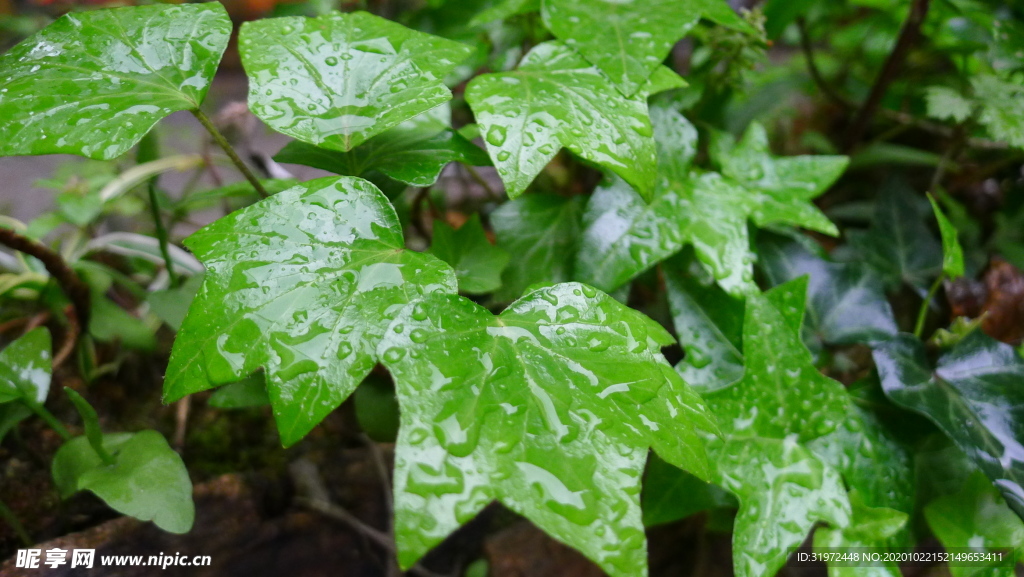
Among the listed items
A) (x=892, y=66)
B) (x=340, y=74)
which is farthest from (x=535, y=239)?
(x=892, y=66)

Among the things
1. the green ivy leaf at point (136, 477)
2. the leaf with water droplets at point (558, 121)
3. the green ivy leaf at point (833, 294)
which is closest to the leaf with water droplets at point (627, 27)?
the leaf with water droplets at point (558, 121)

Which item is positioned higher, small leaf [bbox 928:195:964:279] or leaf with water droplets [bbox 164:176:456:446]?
leaf with water droplets [bbox 164:176:456:446]

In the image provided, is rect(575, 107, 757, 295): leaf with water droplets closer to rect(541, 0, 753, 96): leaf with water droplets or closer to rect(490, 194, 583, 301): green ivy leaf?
rect(490, 194, 583, 301): green ivy leaf

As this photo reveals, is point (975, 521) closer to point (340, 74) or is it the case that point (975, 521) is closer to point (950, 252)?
point (950, 252)

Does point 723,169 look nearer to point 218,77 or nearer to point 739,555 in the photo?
point 739,555

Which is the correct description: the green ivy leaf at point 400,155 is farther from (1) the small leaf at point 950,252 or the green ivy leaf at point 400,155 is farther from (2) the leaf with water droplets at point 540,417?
(1) the small leaf at point 950,252

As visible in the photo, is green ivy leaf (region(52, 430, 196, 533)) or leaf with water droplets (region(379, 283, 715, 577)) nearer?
leaf with water droplets (region(379, 283, 715, 577))

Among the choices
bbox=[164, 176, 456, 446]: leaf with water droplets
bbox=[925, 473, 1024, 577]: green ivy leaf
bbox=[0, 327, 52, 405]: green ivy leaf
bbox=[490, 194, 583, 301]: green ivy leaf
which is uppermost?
bbox=[164, 176, 456, 446]: leaf with water droplets

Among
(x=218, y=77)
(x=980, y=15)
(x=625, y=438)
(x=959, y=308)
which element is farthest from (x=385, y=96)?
(x=218, y=77)

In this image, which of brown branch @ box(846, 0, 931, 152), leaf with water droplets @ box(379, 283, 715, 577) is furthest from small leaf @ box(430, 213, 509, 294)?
brown branch @ box(846, 0, 931, 152)
